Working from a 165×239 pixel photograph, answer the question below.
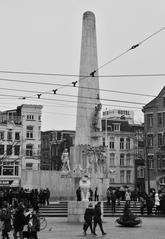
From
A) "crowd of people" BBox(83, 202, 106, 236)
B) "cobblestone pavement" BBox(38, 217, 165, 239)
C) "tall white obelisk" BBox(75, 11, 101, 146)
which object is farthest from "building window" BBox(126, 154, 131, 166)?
"crowd of people" BBox(83, 202, 106, 236)

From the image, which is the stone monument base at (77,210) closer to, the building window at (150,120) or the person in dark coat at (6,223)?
the person in dark coat at (6,223)

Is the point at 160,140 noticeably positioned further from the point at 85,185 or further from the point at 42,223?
the point at 42,223

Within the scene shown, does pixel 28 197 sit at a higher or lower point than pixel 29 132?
lower

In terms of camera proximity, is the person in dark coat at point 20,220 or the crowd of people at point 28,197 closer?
the person in dark coat at point 20,220

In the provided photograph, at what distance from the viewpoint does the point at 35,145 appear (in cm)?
7081

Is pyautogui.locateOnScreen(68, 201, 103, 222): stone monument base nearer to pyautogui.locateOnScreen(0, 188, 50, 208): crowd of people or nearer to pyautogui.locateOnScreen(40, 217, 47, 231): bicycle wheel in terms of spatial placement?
pyautogui.locateOnScreen(40, 217, 47, 231): bicycle wheel

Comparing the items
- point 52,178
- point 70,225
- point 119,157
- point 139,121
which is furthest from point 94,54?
point 139,121

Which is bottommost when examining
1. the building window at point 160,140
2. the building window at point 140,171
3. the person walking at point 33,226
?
the person walking at point 33,226

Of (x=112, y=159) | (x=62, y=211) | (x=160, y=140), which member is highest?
(x=160, y=140)

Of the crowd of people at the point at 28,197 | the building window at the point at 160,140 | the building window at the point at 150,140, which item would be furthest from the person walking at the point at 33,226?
the building window at the point at 150,140

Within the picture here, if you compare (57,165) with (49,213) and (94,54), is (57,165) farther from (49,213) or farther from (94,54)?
(49,213)

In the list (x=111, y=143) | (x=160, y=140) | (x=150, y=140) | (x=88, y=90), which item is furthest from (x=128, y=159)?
(x=88, y=90)

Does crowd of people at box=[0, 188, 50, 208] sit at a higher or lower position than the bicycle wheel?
higher

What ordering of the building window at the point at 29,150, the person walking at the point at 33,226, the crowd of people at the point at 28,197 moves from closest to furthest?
the person walking at the point at 33,226, the crowd of people at the point at 28,197, the building window at the point at 29,150
